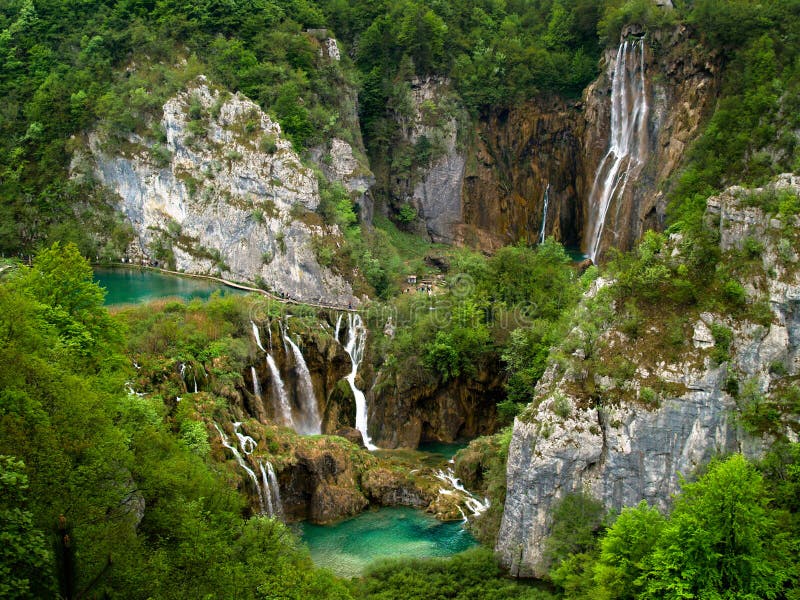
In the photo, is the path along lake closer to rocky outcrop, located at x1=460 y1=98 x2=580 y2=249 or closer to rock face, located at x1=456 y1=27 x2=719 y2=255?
rock face, located at x1=456 y1=27 x2=719 y2=255

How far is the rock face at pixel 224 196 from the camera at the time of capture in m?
55.0

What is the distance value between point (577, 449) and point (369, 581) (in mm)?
8386

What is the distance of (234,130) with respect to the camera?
57844 millimetres

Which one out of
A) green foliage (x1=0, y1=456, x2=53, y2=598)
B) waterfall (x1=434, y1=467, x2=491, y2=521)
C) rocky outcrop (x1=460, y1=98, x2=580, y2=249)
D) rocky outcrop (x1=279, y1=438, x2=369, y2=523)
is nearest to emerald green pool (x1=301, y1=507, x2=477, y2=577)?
rocky outcrop (x1=279, y1=438, x2=369, y2=523)

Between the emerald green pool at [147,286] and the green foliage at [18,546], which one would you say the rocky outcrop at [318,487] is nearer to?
the emerald green pool at [147,286]

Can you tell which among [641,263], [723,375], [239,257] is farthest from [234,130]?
[723,375]

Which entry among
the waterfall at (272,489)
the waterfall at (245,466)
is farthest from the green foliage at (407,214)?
the waterfall at (245,466)

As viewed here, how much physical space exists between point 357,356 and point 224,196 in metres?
18.0

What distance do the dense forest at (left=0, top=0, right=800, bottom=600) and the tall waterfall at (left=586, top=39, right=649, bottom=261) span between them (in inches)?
106

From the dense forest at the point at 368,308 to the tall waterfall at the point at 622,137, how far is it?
8.86ft

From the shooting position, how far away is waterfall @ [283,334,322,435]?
43.4m

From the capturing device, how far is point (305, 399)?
4391 centimetres

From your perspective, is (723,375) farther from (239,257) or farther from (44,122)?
(44,122)

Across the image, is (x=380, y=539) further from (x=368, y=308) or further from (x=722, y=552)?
(x=368, y=308)
